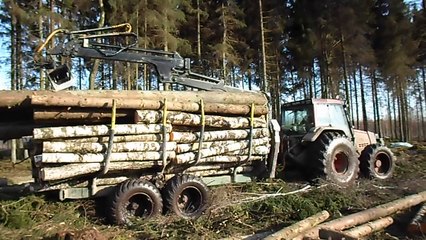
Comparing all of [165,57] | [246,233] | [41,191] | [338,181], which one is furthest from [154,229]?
[338,181]

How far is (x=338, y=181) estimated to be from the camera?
33.4 ft

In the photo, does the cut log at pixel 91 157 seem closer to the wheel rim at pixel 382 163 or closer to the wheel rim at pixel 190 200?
the wheel rim at pixel 190 200

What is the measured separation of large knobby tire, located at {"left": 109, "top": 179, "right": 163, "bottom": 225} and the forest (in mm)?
11493

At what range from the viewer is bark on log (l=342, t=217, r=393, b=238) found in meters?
6.73

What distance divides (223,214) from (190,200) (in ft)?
2.43

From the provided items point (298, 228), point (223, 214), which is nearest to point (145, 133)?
point (223, 214)

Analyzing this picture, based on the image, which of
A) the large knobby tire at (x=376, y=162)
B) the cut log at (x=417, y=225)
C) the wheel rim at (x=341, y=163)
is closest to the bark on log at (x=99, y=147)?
the cut log at (x=417, y=225)

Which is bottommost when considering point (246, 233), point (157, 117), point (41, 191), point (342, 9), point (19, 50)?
point (246, 233)

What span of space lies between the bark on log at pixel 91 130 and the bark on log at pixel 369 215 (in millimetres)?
3125

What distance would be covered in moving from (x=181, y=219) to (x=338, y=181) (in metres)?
4.21

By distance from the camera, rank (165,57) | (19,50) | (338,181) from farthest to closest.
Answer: (19,50) < (338,181) < (165,57)

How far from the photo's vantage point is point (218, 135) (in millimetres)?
8852

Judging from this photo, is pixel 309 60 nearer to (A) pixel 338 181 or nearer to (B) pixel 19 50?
(B) pixel 19 50

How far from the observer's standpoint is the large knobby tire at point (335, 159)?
10172 mm
